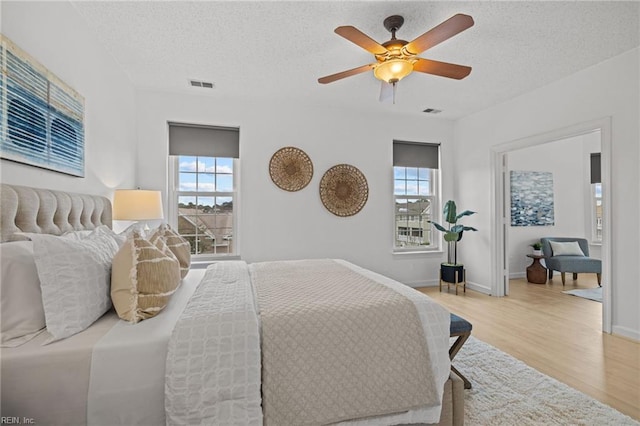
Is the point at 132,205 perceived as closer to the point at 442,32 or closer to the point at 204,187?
the point at 204,187

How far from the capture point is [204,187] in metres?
4.02

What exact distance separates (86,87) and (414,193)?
430cm

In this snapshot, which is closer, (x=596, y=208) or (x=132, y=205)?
(x=132, y=205)

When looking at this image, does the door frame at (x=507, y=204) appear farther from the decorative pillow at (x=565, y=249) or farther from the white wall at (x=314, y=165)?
the decorative pillow at (x=565, y=249)

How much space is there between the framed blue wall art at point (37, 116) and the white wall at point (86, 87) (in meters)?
0.07

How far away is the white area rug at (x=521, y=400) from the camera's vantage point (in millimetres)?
1696

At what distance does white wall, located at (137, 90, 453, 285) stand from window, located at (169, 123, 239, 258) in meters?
0.15

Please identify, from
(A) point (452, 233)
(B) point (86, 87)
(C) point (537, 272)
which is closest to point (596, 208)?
(C) point (537, 272)

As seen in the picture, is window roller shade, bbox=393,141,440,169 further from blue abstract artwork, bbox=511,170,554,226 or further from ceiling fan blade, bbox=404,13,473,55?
ceiling fan blade, bbox=404,13,473,55

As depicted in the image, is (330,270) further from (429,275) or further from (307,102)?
(429,275)

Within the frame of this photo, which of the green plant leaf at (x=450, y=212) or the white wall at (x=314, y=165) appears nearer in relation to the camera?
the white wall at (x=314, y=165)

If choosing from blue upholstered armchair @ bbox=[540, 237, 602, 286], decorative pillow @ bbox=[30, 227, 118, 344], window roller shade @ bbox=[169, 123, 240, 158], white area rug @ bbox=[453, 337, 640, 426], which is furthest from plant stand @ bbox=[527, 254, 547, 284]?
decorative pillow @ bbox=[30, 227, 118, 344]

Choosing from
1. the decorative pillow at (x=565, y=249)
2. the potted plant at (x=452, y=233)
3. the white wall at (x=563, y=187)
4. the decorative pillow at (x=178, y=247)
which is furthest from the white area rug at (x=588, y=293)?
the decorative pillow at (x=178, y=247)

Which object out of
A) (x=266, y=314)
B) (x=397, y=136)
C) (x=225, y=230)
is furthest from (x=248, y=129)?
(x=266, y=314)
